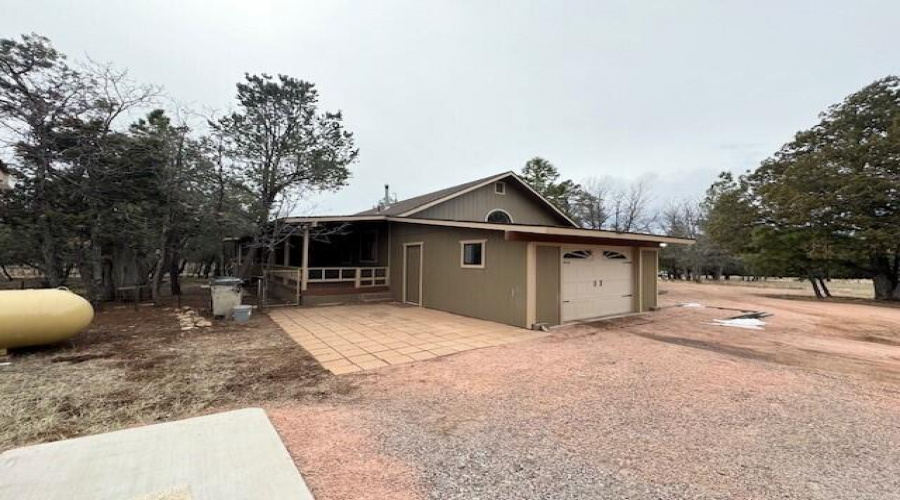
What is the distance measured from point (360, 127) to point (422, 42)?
4477 mm

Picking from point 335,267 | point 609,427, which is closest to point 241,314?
point 335,267

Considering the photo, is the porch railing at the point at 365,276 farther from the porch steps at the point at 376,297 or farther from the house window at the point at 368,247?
the house window at the point at 368,247

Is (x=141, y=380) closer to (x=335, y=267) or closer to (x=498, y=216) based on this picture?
(x=335, y=267)

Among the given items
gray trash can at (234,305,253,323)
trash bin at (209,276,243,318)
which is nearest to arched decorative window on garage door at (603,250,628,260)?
gray trash can at (234,305,253,323)

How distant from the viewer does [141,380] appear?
4.19 metres

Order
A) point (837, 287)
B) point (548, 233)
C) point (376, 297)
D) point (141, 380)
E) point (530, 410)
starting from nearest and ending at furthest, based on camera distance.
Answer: point (530, 410) → point (141, 380) → point (548, 233) → point (376, 297) → point (837, 287)

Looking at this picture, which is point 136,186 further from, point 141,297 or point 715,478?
point 715,478

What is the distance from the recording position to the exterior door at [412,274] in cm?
1059

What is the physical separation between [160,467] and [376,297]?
9.13 m

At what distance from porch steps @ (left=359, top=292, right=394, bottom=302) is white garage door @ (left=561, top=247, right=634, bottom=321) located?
18.9 feet

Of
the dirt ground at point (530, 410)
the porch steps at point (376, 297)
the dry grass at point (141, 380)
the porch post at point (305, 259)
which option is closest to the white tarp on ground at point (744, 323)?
the dirt ground at point (530, 410)

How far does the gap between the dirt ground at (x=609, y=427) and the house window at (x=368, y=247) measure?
8182 mm

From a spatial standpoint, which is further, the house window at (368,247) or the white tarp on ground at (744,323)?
the house window at (368,247)

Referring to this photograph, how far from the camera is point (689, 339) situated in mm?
6660
